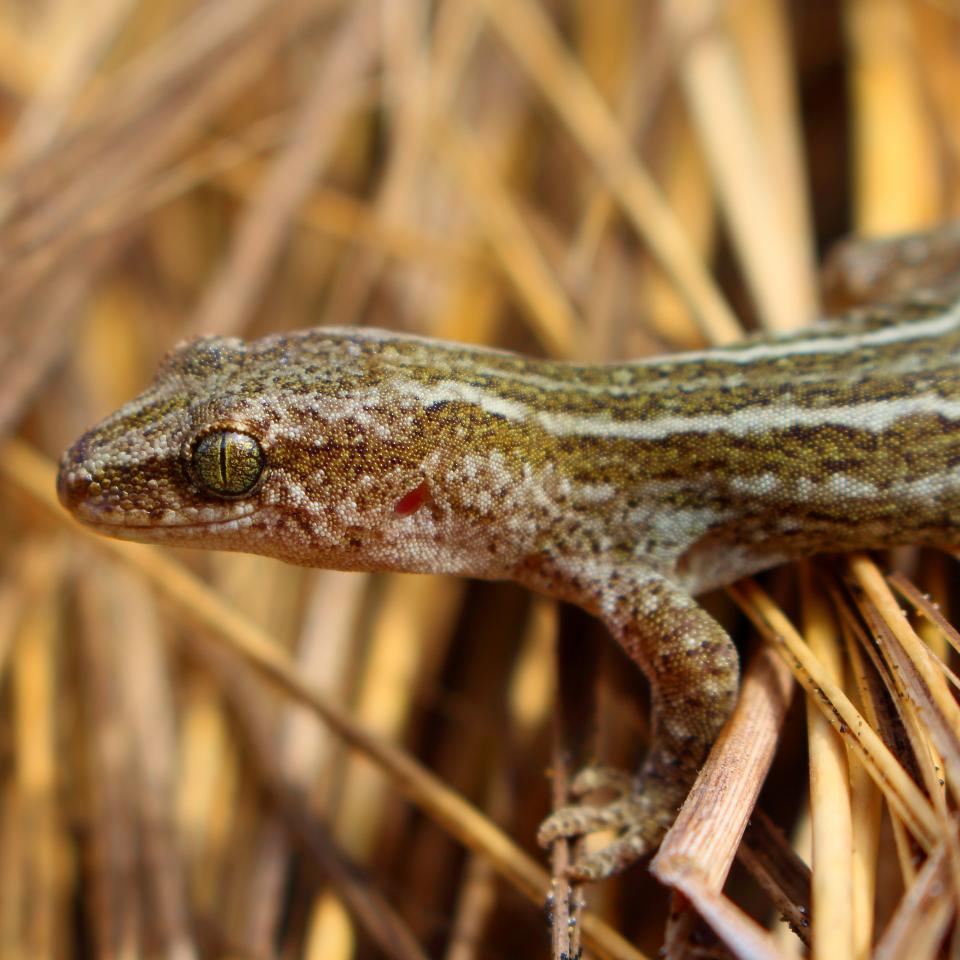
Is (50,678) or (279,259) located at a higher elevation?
(279,259)

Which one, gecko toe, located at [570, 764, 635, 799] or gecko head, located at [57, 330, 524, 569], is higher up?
gecko head, located at [57, 330, 524, 569]

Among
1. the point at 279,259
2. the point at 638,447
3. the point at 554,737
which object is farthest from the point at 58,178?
the point at 554,737

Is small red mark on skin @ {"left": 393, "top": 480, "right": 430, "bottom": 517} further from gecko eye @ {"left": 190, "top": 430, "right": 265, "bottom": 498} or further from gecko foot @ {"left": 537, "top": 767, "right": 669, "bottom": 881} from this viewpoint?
gecko foot @ {"left": 537, "top": 767, "right": 669, "bottom": 881}

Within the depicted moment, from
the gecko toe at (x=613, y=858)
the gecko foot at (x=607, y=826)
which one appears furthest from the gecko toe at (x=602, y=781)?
the gecko toe at (x=613, y=858)

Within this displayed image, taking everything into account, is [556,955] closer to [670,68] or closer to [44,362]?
[44,362]

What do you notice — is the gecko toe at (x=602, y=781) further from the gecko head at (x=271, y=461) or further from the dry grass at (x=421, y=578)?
the gecko head at (x=271, y=461)

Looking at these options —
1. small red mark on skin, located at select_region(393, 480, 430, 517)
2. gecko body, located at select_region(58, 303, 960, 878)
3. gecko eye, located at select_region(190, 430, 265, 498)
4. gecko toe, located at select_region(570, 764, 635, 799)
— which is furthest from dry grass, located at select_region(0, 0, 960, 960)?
gecko eye, located at select_region(190, 430, 265, 498)

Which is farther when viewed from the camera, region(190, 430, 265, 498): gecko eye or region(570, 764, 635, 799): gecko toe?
region(570, 764, 635, 799): gecko toe

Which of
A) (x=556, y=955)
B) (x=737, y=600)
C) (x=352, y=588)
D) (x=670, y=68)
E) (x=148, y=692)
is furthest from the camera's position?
(x=670, y=68)
